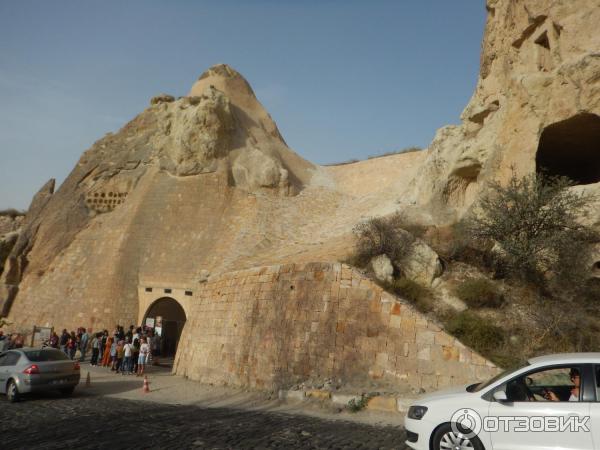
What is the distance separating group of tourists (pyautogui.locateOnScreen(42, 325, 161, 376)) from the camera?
15.6 m

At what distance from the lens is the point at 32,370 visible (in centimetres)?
1044

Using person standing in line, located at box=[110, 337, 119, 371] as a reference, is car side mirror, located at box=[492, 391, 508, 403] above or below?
above

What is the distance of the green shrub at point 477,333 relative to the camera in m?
9.20

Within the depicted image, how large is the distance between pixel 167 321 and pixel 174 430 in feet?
51.8

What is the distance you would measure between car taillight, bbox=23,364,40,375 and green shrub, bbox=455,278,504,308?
388 inches

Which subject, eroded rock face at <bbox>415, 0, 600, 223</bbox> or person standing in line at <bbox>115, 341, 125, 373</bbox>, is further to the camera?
person standing in line at <bbox>115, 341, 125, 373</bbox>

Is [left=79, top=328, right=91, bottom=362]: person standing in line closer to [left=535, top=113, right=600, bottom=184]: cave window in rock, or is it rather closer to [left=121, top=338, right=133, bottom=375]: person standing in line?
[left=121, top=338, right=133, bottom=375]: person standing in line

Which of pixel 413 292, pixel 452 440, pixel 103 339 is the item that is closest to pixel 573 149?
pixel 413 292

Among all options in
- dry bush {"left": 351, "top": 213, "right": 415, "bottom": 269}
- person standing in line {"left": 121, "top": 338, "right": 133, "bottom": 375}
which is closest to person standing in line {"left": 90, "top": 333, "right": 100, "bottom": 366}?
person standing in line {"left": 121, "top": 338, "right": 133, "bottom": 375}

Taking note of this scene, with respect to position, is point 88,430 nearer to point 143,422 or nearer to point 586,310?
point 143,422

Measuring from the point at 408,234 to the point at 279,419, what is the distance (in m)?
6.83

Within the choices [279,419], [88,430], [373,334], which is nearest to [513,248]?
[373,334]

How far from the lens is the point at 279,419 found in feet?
26.8

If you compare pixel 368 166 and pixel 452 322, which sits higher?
pixel 368 166
